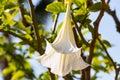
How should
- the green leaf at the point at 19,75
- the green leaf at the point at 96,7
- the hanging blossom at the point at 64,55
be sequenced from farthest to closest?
the green leaf at the point at 19,75 → the green leaf at the point at 96,7 → the hanging blossom at the point at 64,55

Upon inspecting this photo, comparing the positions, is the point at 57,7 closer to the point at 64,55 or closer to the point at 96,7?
the point at 96,7

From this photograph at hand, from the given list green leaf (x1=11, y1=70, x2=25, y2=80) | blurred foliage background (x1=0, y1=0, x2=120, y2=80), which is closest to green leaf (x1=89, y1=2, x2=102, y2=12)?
blurred foliage background (x1=0, y1=0, x2=120, y2=80)

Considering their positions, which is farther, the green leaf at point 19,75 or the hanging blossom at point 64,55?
the green leaf at point 19,75

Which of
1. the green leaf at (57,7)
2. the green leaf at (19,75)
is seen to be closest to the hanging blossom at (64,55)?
the green leaf at (57,7)

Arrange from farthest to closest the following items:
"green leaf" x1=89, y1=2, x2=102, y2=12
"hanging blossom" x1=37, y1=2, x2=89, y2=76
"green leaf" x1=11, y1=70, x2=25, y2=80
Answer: "green leaf" x1=11, y1=70, x2=25, y2=80 → "green leaf" x1=89, y1=2, x2=102, y2=12 → "hanging blossom" x1=37, y1=2, x2=89, y2=76

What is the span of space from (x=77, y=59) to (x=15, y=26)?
0.60m

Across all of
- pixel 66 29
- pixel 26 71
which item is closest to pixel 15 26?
pixel 66 29

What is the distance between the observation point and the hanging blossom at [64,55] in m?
1.19

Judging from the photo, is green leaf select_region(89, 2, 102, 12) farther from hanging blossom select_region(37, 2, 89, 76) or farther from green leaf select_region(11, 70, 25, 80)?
green leaf select_region(11, 70, 25, 80)

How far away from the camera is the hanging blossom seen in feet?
3.90

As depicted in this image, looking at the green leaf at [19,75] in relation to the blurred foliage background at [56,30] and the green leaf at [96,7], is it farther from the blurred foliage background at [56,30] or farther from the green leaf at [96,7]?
the green leaf at [96,7]

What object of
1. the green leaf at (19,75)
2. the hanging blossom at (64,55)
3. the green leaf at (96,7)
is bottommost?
the green leaf at (19,75)

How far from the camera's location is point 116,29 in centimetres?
168

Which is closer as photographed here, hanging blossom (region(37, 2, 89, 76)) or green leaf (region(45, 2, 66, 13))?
hanging blossom (region(37, 2, 89, 76))
